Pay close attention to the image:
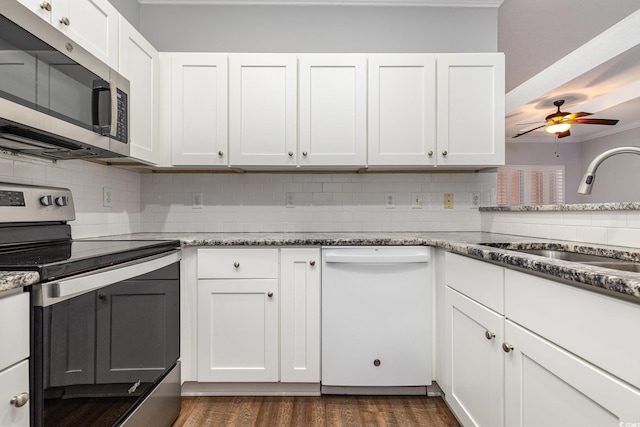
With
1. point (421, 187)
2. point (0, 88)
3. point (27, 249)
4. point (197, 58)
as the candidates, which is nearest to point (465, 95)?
point (421, 187)

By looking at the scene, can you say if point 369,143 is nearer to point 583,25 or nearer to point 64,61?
point 64,61

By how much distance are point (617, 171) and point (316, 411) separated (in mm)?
7415

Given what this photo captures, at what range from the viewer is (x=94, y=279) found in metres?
1.08

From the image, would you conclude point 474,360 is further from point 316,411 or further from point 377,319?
point 316,411

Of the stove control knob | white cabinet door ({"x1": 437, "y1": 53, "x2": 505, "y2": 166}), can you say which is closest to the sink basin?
white cabinet door ({"x1": 437, "y1": 53, "x2": 505, "y2": 166})

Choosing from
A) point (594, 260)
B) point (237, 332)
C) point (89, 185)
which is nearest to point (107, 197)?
point (89, 185)

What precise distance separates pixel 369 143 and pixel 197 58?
1211 mm

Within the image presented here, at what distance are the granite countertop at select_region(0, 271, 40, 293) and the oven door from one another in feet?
0.15

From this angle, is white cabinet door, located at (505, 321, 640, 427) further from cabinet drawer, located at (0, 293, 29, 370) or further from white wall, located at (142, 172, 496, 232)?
white wall, located at (142, 172, 496, 232)

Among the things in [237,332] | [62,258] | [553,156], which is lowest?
[237,332]

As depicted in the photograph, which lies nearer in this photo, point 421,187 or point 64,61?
point 64,61

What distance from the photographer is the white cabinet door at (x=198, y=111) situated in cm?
217

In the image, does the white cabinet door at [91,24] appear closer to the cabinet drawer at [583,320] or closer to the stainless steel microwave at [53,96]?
the stainless steel microwave at [53,96]

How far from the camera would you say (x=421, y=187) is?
252cm
